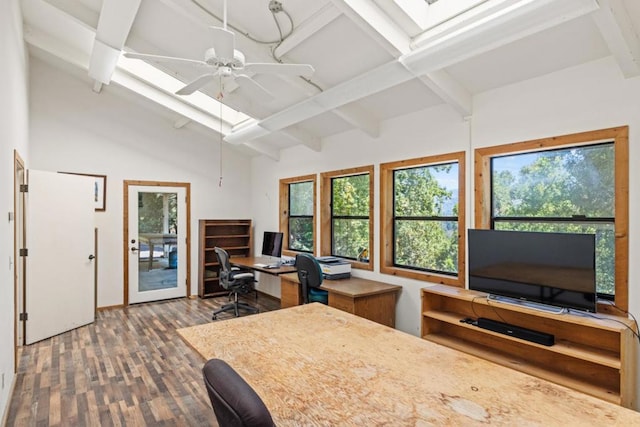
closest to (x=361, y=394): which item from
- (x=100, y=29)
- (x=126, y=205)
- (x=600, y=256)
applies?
(x=600, y=256)

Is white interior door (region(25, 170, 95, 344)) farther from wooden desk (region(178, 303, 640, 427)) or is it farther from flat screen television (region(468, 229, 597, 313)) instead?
flat screen television (region(468, 229, 597, 313))

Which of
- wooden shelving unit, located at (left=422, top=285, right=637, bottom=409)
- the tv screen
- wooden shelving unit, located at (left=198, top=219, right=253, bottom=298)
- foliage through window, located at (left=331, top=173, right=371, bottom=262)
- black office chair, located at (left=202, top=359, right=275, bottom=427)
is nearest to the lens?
black office chair, located at (left=202, top=359, right=275, bottom=427)

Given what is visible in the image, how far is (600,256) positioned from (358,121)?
8.48 feet

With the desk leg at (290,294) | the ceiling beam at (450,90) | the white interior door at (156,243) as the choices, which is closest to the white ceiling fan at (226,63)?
the ceiling beam at (450,90)

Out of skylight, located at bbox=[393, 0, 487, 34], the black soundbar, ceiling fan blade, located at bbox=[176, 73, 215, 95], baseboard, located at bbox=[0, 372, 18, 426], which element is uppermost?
skylight, located at bbox=[393, 0, 487, 34]

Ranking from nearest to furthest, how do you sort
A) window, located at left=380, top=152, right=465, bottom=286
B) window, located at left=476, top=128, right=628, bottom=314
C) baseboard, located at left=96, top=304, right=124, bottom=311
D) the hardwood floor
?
window, located at left=476, top=128, right=628, bottom=314, the hardwood floor, window, located at left=380, top=152, right=465, bottom=286, baseboard, located at left=96, top=304, right=124, bottom=311

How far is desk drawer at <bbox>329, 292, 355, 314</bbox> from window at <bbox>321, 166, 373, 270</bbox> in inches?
27.7

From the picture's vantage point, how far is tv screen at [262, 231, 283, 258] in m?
5.48

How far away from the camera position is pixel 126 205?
5605mm

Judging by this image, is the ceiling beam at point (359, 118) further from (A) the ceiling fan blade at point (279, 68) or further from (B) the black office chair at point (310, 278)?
(B) the black office chair at point (310, 278)

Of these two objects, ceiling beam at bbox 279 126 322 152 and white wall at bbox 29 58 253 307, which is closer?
ceiling beam at bbox 279 126 322 152

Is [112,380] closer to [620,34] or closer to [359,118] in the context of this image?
[359,118]

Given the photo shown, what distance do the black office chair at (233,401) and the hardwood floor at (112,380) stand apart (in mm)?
1473

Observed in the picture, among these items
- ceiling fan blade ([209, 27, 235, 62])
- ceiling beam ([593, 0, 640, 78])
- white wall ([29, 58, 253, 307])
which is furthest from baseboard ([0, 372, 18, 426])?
ceiling beam ([593, 0, 640, 78])
